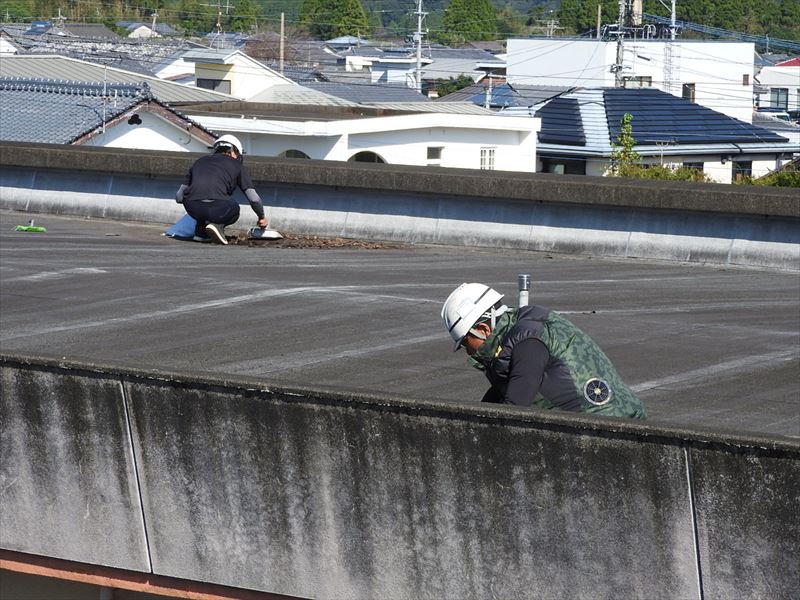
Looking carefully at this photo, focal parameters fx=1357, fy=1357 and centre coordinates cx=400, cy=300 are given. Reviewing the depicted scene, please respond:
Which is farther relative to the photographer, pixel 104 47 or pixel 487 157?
pixel 104 47

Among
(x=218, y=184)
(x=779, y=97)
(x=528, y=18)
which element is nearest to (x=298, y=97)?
(x=218, y=184)

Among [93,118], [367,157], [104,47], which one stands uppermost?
[93,118]

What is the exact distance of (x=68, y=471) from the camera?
711 cm

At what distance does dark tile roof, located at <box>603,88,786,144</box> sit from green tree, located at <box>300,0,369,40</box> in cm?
13159

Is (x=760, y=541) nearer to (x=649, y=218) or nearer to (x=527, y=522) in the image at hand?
(x=527, y=522)

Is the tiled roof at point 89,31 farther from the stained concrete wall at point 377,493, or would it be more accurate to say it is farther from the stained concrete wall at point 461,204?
the stained concrete wall at point 377,493

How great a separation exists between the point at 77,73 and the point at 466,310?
31.4 meters

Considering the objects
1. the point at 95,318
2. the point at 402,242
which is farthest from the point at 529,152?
the point at 95,318

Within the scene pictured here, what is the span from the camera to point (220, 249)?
46.7 feet

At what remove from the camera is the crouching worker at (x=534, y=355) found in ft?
19.2

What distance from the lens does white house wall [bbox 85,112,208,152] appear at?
24938 millimetres

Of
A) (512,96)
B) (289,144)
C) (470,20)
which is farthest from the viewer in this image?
(470,20)

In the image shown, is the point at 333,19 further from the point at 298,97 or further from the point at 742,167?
the point at 742,167

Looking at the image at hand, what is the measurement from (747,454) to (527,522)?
42.8 inches
